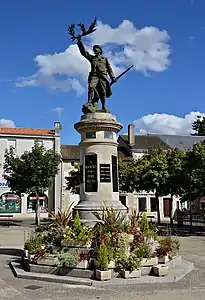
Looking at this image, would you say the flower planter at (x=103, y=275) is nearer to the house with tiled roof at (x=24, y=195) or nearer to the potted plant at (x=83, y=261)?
the potted plant at (x=83, y=261)

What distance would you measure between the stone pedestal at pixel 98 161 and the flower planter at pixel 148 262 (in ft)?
7.98

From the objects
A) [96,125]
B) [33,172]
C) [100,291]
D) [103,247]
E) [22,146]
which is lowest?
[100,291]

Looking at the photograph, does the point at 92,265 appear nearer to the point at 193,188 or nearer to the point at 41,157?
the point at 193,188

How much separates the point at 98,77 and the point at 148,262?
259 inches

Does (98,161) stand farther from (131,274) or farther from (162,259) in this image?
(131,274)

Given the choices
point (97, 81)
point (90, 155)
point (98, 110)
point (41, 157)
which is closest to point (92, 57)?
point (97, 81)

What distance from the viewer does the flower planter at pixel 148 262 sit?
9.88 meters

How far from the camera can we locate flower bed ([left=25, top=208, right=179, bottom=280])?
9453mm

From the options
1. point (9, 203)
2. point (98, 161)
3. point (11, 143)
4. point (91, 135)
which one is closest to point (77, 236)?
point (98, 161)

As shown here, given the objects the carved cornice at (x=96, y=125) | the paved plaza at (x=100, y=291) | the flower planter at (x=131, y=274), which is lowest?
the paved plaza at (x=100, y=291)

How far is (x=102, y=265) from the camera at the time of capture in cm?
926

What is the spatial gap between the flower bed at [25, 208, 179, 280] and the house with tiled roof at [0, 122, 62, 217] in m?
35.8

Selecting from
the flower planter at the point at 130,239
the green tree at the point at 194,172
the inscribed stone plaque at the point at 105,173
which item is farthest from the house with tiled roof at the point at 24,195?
the flower planter at the point at 130,239

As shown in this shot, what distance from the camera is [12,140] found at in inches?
1865
